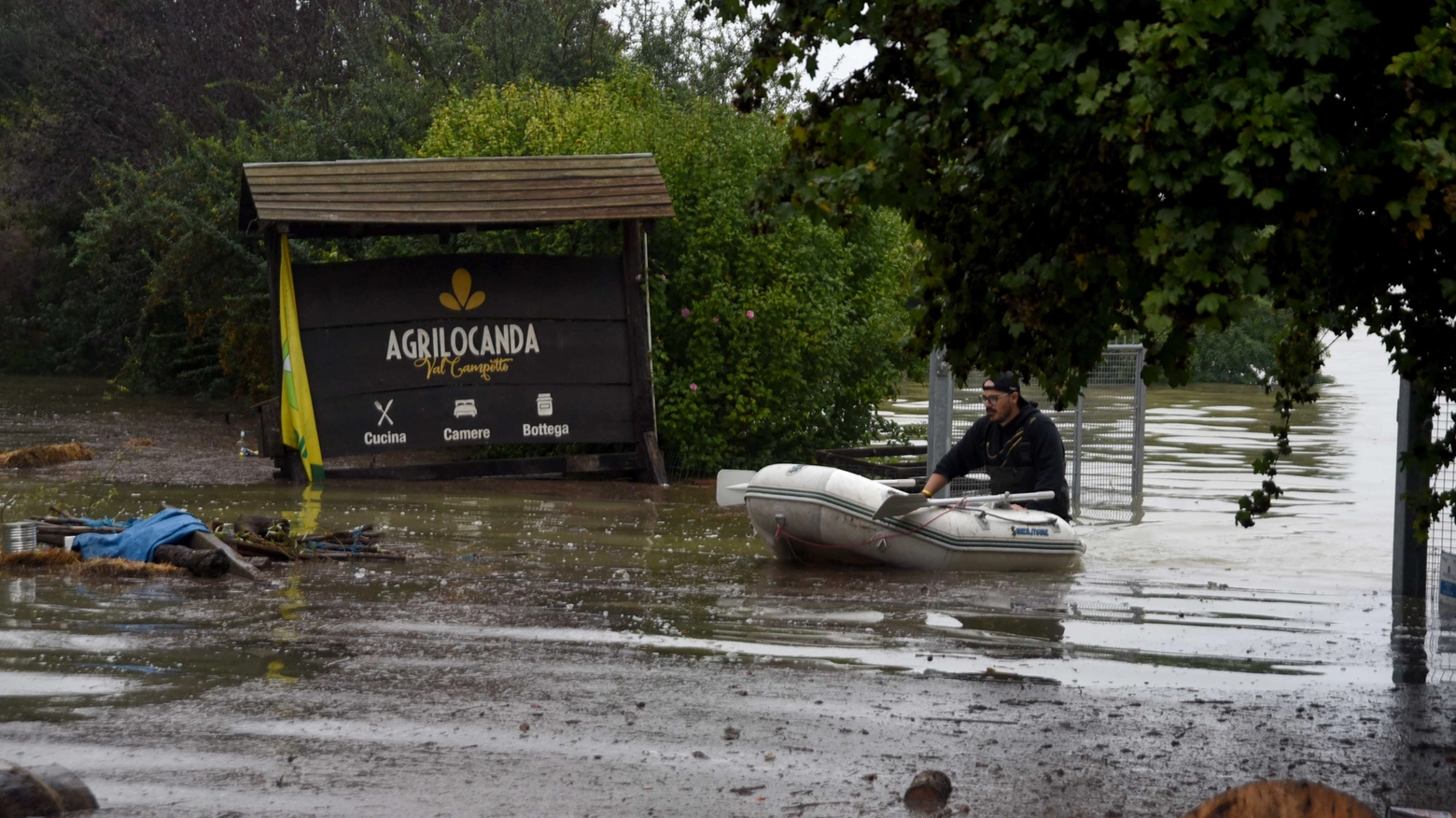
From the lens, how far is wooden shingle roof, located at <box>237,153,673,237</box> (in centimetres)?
1664

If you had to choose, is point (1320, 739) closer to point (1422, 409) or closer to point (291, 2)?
point (1422, 409)

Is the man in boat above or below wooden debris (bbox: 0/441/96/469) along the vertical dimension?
above

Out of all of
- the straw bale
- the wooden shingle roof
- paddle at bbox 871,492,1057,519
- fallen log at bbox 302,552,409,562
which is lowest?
fallen log at bbox 302,552,409,562

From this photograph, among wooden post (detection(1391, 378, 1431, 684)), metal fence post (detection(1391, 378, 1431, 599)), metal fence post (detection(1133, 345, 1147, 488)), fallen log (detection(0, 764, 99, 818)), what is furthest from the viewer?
metal fence post (detection(1133, 345, 1147, 488))

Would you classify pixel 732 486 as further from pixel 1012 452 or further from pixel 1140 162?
pixel 1140 162

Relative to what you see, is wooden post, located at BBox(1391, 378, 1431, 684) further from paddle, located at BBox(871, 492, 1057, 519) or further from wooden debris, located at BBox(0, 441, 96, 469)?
wooden debris, located at BBox(0, 441, 96, 469)

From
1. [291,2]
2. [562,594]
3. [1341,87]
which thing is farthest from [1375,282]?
[291,2]

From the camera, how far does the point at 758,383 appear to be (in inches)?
739

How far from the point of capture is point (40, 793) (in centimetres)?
565

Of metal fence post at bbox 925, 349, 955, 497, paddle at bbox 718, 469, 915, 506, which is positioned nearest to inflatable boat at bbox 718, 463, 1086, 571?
paddle at bbox 718, 469, 915, 506

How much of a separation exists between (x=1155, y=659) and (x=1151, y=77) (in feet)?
15.2

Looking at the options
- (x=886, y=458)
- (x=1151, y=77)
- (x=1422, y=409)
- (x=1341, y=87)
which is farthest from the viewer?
(x=886, y=458)

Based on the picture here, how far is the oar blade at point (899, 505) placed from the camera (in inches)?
479

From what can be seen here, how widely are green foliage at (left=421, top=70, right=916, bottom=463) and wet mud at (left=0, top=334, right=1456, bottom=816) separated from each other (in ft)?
15.3
